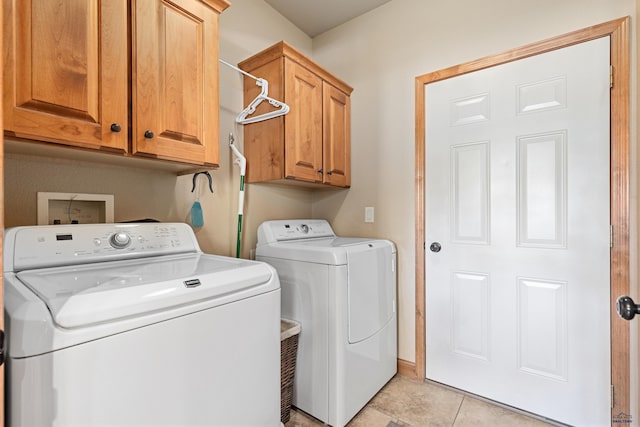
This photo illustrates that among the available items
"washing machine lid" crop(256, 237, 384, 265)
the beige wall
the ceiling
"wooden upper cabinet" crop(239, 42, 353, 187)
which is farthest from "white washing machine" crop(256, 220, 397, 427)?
the ceiling

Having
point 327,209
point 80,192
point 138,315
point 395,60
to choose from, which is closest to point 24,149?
point 80,192

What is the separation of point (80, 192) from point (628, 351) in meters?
2.67

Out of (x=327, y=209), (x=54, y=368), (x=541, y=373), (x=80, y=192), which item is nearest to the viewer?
(x=54, y=368)

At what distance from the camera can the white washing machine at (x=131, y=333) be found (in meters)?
0.68

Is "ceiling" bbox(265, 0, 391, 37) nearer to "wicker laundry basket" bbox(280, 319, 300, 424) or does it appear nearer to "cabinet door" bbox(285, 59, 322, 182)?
"cabinet door" bbox(285, 59, 322, 182)

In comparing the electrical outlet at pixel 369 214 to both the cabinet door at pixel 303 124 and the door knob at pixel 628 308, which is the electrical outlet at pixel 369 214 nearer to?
the cabinet door at pixel 303 124

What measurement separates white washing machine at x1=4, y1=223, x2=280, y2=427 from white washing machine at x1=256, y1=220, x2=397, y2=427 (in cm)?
47

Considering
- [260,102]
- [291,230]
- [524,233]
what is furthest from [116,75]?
[524,233]

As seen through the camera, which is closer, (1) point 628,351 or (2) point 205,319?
(2) point 205,319

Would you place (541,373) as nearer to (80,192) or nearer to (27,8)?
(80,192)

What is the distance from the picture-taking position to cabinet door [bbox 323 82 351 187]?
7.26 feet

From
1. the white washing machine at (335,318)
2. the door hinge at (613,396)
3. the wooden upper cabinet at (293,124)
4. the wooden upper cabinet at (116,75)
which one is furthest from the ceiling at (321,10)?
the door hinge at (613,396)

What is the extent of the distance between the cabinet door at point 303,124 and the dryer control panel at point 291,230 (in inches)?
14.1

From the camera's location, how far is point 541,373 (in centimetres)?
173
